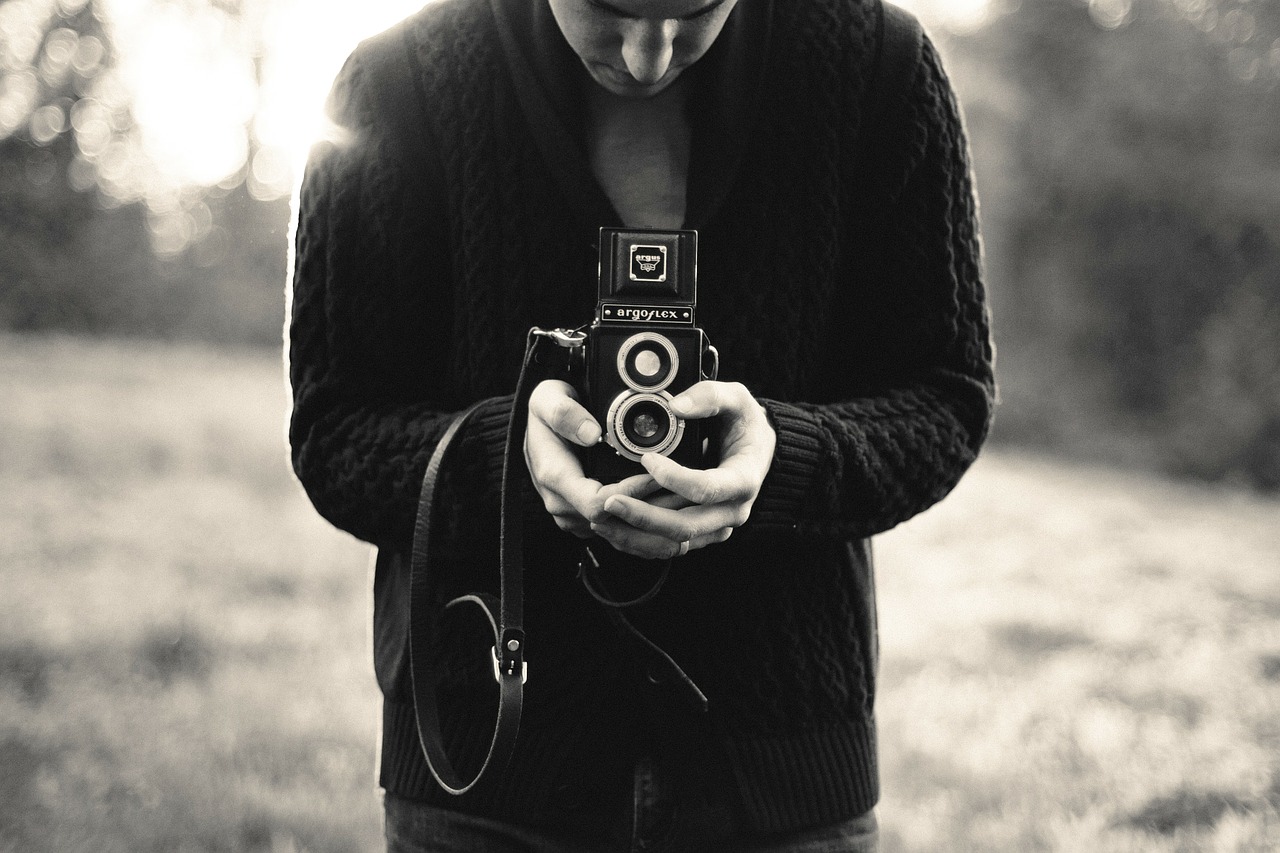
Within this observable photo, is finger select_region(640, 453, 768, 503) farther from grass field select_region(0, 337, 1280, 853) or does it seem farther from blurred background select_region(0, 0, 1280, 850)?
grass field select_region(0, 337, 1280, 853)

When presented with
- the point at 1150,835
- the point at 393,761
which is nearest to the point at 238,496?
the point at 1150,835

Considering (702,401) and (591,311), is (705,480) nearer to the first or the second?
(702,401)

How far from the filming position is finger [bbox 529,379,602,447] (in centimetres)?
117

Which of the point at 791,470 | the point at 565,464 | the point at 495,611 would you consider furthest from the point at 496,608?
the point at 791,470

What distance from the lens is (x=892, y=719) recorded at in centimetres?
455

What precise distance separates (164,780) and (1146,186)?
1243 centimetres

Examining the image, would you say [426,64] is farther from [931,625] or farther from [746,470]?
[931,625]

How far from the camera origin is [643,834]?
126cm

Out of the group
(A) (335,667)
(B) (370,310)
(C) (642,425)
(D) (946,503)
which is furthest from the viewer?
(D) (946,503)

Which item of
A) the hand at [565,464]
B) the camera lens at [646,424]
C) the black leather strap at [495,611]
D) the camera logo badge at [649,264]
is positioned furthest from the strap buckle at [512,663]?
the camera logo badge at [649,264]

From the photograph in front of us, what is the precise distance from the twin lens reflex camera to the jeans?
1.09 feet

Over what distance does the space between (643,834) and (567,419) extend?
42cm

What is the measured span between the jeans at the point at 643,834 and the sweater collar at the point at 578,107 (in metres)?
0.57

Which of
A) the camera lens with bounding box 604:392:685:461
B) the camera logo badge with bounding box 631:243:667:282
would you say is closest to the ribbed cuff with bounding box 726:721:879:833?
the camera lens with bounding box 604:392:685:461
